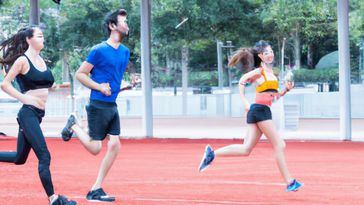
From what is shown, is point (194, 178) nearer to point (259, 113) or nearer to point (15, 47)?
point (259, 113)

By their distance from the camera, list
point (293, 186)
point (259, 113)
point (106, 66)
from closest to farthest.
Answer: point (106, 66) < point (293, 186) < point (259, 113)

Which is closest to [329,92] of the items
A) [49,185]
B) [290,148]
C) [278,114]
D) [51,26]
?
[278,114]

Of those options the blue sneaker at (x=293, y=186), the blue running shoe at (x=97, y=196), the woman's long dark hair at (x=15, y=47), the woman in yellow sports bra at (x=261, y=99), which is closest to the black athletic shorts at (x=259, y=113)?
the woman in yellow sports bra at (x=261, y=99)

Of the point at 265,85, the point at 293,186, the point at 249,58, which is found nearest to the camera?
the point at 293,186

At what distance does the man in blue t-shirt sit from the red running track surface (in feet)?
2.04

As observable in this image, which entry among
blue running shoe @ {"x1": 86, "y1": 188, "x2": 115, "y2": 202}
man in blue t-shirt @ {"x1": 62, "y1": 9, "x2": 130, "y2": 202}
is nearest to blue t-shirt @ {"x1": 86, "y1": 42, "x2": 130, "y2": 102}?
man in blue t-shirt @ {"x1": 62, "y1": 9, "x2": 130, "y2": 202}

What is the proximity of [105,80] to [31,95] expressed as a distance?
2.93ft

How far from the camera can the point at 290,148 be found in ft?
62.1

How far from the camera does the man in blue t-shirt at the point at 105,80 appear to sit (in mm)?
8906

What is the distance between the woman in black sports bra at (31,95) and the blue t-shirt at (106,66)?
59cm

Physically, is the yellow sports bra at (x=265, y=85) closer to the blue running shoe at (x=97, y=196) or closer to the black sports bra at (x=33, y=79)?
the blue running shoe at (x=97, y=196)

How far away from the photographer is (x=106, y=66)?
891 cm

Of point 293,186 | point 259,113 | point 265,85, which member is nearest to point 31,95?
point 259,113

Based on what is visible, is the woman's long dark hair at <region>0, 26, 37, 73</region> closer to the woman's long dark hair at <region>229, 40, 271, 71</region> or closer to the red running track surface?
the red running track surface
